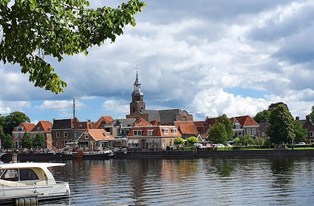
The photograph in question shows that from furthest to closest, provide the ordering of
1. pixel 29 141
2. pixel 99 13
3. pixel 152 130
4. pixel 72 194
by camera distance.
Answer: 1. pixel 29 141
2. pixel 152 130
3. pixel 72 194
4. pixel 99 13

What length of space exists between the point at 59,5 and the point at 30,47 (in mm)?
1370

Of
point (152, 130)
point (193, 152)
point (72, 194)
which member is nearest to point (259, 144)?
point (193, 152)

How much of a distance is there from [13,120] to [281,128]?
3910 inches

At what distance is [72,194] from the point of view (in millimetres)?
42219

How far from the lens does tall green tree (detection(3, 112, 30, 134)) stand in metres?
175

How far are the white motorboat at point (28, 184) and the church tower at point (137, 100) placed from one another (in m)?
148

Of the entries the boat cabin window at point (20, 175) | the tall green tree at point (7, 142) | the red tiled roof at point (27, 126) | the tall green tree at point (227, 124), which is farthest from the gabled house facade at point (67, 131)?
the boat cabin window at point (20, 175)

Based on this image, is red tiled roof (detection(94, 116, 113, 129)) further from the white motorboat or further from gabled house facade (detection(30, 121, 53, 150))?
the white motorboat

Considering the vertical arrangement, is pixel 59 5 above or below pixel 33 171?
above

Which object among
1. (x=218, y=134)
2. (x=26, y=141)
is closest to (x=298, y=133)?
(x=218, y=134)

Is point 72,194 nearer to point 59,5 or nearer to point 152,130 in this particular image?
point 59,5

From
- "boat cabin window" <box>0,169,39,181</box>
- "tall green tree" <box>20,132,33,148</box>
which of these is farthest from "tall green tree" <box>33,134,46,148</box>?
"boat cabin window" <box>0,169,39,181</box>

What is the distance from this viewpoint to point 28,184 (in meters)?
36.4

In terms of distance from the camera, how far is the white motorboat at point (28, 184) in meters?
34.7
